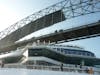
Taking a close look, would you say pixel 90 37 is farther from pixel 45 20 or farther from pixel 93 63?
pixel 45 20

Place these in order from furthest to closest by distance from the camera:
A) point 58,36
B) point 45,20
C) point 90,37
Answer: point 45,20
point 58,36
point 90,37

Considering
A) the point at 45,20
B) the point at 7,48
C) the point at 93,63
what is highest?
the point at 45,20

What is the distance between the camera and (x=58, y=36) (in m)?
55.8

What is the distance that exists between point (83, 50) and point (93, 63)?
10.3ft

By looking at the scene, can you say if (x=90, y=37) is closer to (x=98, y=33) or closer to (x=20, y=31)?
(x=98, y=33)

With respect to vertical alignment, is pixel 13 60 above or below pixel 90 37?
below

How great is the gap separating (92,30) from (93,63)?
6.09 m

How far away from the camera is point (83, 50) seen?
50.3 m

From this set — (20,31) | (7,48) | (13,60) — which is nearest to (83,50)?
(13,60)

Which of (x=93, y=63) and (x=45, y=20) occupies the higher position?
(x=45, y=20)

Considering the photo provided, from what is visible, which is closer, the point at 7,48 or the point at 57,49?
the point at 57,49

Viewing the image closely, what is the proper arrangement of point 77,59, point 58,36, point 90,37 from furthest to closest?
point 58,36
point 90,37
point 77,59

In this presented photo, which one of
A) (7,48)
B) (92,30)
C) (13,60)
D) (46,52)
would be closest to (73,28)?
(92,30)

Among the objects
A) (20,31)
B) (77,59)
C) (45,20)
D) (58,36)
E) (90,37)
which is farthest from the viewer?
(20,31)
